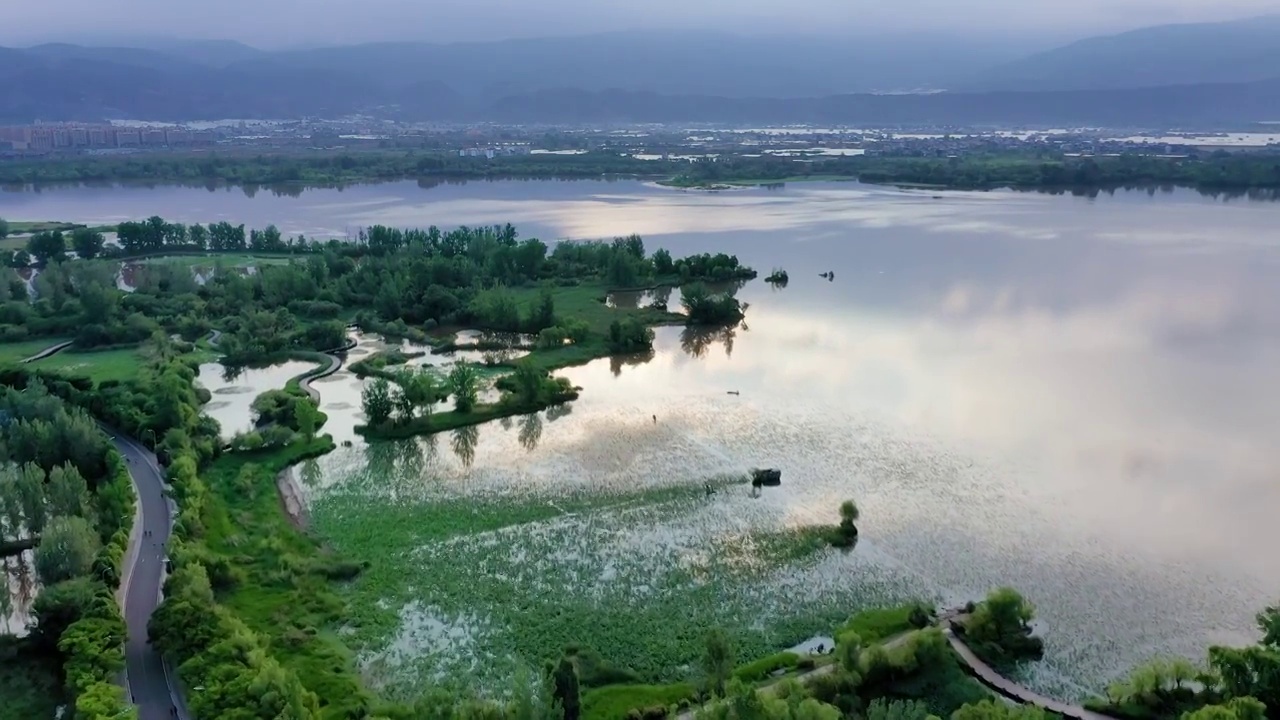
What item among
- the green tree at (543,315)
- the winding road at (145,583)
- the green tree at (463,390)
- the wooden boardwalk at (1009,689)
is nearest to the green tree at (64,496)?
the winding road at (145,583)

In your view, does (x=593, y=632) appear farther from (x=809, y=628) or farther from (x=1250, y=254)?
(x=1250, y=254)

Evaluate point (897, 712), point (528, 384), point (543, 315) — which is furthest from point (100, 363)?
point (897, 712)

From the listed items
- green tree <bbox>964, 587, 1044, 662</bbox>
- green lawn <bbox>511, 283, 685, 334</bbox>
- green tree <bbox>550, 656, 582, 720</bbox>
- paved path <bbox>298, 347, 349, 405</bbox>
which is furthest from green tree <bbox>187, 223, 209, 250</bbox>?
green tree <bbox>964, 587, 1044, 662</bbox>

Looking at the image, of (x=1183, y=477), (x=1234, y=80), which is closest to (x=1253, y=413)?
(x=1183, y=477)

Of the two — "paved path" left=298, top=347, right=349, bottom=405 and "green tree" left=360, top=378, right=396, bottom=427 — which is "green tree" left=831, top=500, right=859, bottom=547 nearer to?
"green tree" left=360, top=378, right=396, bottom=427

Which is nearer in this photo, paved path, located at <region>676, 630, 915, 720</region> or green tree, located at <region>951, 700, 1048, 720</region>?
green tree, located at <region>951, 700, 1048, 720</region>

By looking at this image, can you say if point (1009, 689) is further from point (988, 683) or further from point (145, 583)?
point (145, 583)
